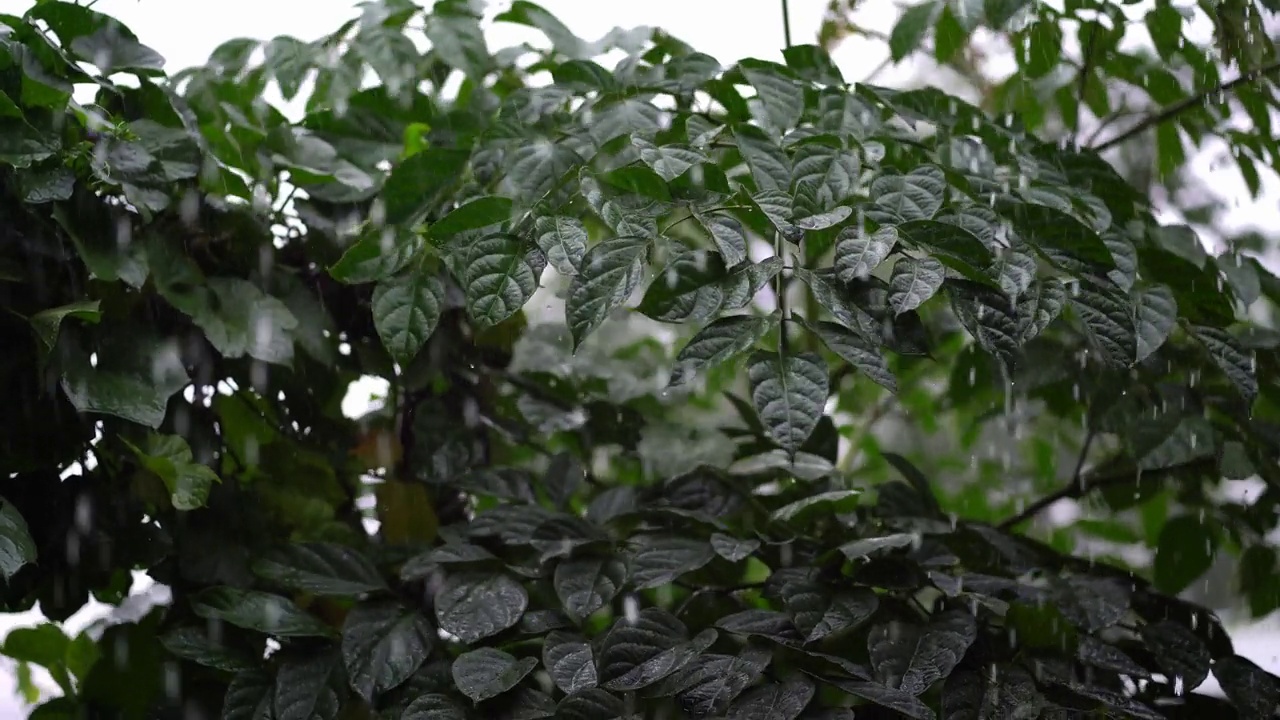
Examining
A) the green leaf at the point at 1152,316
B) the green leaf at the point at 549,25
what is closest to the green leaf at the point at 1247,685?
the green leaf at the point at 1152,316

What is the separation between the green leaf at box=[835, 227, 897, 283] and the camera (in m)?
0.70

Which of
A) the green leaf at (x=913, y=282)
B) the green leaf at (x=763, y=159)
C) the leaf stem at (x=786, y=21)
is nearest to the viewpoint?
the green leaf at (x=913, y=282)

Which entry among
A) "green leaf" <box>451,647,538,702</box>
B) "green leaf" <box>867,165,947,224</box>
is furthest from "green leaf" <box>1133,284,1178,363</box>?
"green leaf" <box>451,647,538,702</box>

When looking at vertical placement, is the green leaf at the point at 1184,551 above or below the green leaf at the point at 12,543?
below

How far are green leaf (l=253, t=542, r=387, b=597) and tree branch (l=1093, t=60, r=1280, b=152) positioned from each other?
851mm

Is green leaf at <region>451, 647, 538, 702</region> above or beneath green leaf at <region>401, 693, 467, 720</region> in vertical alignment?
above

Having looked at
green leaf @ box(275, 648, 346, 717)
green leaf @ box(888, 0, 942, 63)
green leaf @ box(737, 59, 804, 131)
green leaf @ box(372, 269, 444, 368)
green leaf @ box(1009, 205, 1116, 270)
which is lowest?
green leaf @ box(275, 648, 346, 717)

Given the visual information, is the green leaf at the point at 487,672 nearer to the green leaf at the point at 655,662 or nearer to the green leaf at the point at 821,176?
the green leaf at the point at 655,662

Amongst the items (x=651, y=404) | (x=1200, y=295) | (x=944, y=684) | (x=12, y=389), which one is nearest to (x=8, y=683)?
(x=12, y=389)

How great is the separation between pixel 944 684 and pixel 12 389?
773mm

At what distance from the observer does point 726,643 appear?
883mm

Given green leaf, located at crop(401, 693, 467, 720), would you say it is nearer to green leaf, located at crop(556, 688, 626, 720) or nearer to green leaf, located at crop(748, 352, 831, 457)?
green leaf, located at crop(556, 688, 626, 720)

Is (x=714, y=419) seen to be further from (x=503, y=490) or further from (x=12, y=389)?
(x=12, y=389)

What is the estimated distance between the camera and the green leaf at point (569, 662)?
0.77 meters
